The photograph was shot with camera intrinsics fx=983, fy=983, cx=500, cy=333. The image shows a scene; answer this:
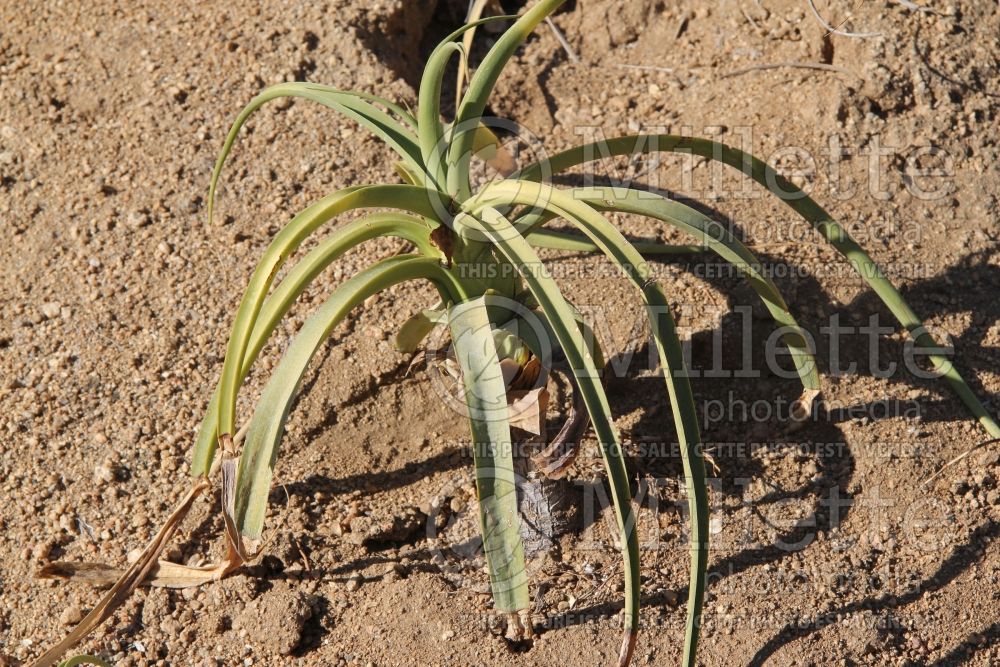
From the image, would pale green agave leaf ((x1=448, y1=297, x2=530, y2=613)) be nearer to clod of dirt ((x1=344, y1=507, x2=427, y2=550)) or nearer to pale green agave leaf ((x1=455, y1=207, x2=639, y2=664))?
pale green agave leaf ((x1=455, y1=207, x2=639, y2=664))

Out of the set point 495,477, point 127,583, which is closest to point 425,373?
point 495,477

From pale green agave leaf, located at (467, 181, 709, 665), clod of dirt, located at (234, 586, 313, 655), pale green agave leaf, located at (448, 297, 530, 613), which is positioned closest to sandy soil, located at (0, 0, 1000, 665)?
clod of dirt, located at (234, 586, 313, 655)

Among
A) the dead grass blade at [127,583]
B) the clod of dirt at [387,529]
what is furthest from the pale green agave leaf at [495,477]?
the dead grass blade at [127,583]

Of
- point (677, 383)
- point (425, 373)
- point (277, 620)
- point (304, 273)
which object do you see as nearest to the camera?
point (677, 383)

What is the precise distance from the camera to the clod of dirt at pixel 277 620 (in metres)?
1.32

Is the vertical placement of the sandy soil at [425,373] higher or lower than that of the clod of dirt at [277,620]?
higher

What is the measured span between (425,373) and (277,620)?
17.4 inches

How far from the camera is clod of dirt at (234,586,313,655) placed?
1323 millimetres

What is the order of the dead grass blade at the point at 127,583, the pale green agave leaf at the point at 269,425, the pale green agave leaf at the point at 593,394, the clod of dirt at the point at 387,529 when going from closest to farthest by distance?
the pale green agave leaf at the point at 593,394, the pale green agave leaf at the point at 269,425, the dead grass blade at the point at 127,583, the clod of dirt at the point at 387,529

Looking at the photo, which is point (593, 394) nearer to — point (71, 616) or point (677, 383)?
point (677, 383)

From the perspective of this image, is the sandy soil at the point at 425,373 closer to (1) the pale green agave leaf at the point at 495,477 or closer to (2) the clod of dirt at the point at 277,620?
(2) the clod of dirt at the point at 277,620

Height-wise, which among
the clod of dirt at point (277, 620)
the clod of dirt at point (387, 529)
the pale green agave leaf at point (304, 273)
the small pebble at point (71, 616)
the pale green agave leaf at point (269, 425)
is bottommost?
the clod of dirt at point (277, 620)

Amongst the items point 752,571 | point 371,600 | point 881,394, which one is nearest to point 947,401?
point 881,394

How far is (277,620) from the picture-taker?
1.33 m
